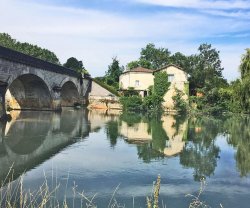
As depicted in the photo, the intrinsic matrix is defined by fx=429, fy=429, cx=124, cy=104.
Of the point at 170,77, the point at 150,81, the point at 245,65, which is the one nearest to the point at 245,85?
the point at 245,65

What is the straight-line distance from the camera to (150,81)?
58.7 m

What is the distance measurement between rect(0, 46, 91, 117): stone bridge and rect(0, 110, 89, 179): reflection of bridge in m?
4.22

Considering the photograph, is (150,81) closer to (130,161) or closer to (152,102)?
(152,102)

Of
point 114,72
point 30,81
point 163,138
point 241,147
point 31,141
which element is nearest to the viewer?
point 31,141

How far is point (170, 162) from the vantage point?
17328 mm

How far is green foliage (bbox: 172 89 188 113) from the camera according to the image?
53659 millimetres

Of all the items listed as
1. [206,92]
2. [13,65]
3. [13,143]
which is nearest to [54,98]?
[13,65]

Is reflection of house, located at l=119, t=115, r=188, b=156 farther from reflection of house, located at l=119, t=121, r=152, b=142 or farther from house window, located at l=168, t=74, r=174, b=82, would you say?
house window, located at l=168, t=74, r=174, b=82

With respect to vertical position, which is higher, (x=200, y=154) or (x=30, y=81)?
(x=30, y=81)

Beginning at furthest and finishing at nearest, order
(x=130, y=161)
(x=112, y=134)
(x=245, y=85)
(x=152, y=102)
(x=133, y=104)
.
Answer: (x=152, y=102) < (x=133, y=104) < (x=245, y=85) < (x=112, y=134) < (x=130, y=161)

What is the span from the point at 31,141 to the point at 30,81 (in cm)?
2080

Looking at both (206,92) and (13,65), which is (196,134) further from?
(206,92)

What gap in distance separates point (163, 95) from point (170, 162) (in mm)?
38770

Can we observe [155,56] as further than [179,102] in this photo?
Yes
